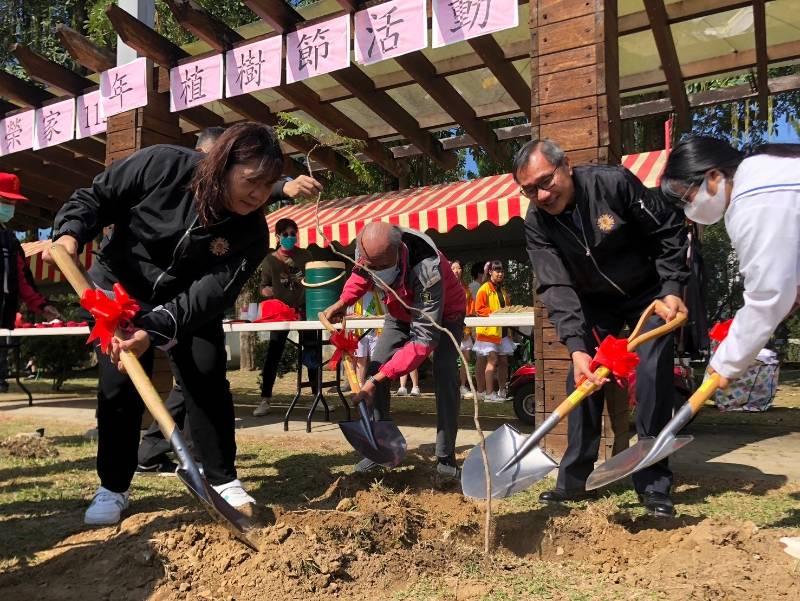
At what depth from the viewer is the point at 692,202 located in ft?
7.68

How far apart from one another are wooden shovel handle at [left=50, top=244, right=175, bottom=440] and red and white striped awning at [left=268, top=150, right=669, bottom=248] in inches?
189

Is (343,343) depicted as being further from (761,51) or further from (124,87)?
(761,51)

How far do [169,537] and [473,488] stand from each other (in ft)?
3.75

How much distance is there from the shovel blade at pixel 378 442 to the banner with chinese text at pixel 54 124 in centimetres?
558

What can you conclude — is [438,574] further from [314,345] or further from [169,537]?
[314,345]

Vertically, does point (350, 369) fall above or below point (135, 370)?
below

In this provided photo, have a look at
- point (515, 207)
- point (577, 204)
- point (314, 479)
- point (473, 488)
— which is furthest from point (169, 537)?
point (515, 207)

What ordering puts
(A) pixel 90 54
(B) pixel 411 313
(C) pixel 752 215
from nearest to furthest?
(C) pixel 752 215 < (B) pixel 411 313 < (A) pixel 90 54

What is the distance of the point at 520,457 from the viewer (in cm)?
261

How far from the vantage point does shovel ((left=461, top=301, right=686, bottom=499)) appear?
255 cm

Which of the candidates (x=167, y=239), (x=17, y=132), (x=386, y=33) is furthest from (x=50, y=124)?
(x=167, y=239)

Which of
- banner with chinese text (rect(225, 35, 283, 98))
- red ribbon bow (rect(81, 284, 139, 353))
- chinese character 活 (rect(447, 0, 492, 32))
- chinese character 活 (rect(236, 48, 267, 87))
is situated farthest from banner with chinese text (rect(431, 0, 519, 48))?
red ribbon bow (rect(81, 284, 139, 353))

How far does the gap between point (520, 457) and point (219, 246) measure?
150cm

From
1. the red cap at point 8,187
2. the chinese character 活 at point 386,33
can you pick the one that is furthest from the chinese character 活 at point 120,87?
the chinese character 活 at point 386,33
